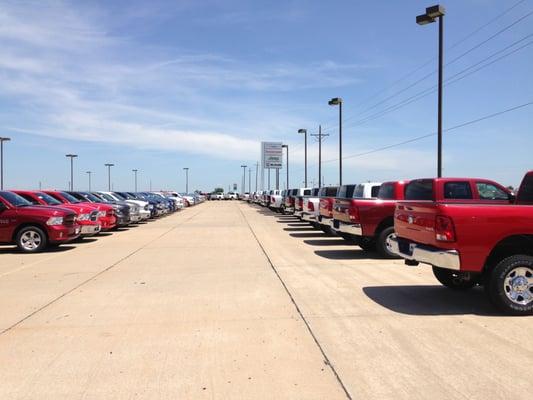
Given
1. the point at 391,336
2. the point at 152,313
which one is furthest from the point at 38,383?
the point at 391,336

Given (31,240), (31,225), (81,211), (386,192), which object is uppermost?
(386,192)

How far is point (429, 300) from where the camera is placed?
7.86 metres

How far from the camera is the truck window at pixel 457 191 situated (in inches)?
390

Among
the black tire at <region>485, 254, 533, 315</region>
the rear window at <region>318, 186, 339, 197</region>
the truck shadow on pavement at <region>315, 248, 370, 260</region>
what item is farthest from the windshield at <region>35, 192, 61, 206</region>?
the black tire at <region>485, 254, 533, 315</region>

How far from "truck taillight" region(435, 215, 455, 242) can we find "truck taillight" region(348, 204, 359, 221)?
18.4ft

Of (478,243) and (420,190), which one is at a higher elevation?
(420,190)

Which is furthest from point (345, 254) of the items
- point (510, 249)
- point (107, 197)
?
point (107, 197)

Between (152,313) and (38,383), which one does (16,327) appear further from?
(38,383)

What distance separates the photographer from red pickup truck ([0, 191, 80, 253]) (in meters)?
13.7

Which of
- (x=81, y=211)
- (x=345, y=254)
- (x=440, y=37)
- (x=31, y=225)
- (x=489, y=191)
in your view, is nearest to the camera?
(x=489, y=191)

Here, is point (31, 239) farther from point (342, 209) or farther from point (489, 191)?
point (489, 191)

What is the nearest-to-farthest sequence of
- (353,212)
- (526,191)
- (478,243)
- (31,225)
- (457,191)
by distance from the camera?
(478,243)
(526,191)
(457,191)
(353,212)
(31,225)

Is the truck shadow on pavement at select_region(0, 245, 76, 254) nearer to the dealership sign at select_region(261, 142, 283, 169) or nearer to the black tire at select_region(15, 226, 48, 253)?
the black tire at select_region(15, 226, 48, 253)

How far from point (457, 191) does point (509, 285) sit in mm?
3495
